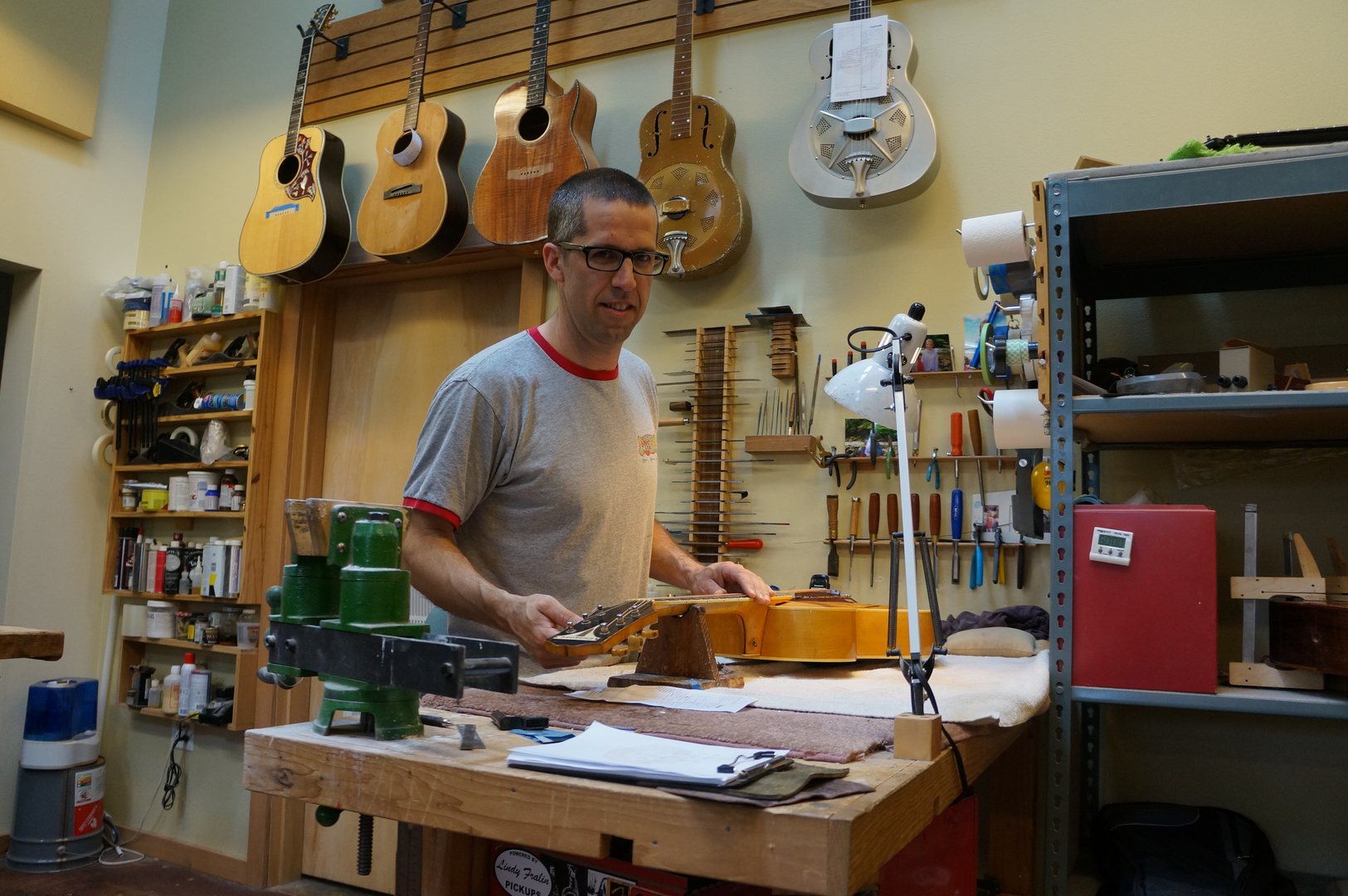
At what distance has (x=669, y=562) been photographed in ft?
7.66

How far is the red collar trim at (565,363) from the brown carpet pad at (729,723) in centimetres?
78

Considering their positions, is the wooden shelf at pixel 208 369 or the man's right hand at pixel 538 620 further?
the wooden shelf at pixel 208 369

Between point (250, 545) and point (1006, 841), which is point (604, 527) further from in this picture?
point (250, 545)

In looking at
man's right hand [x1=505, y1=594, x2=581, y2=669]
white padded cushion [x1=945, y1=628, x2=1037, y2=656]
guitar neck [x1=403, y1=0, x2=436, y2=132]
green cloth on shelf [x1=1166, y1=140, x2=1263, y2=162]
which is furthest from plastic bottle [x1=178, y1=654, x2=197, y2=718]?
green cloth on shelf [x1=1166, y1=140, x2=1263, y2=162]

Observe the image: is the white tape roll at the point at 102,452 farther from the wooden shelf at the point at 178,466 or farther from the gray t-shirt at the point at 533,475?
the gray t-shirt at the point at 533,475

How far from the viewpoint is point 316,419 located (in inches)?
168

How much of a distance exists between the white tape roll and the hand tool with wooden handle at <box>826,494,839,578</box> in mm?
3550

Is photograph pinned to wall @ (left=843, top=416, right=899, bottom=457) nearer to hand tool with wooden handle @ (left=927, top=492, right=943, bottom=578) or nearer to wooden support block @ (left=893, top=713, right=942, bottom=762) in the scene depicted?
hand tool with wooden handle @ (left=927, top=492, right=943, bottom=578)

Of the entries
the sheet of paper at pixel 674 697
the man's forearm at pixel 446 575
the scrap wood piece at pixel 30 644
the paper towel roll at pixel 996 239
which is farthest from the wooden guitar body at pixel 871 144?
the scrap wood piece at pixel 30 644

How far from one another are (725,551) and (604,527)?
1081mm

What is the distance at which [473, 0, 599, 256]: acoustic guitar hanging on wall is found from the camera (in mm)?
3330

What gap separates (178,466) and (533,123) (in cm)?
226

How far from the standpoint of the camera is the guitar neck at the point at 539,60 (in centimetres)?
346

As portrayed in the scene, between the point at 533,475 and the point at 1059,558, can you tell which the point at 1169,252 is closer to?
the point at 1059,558
